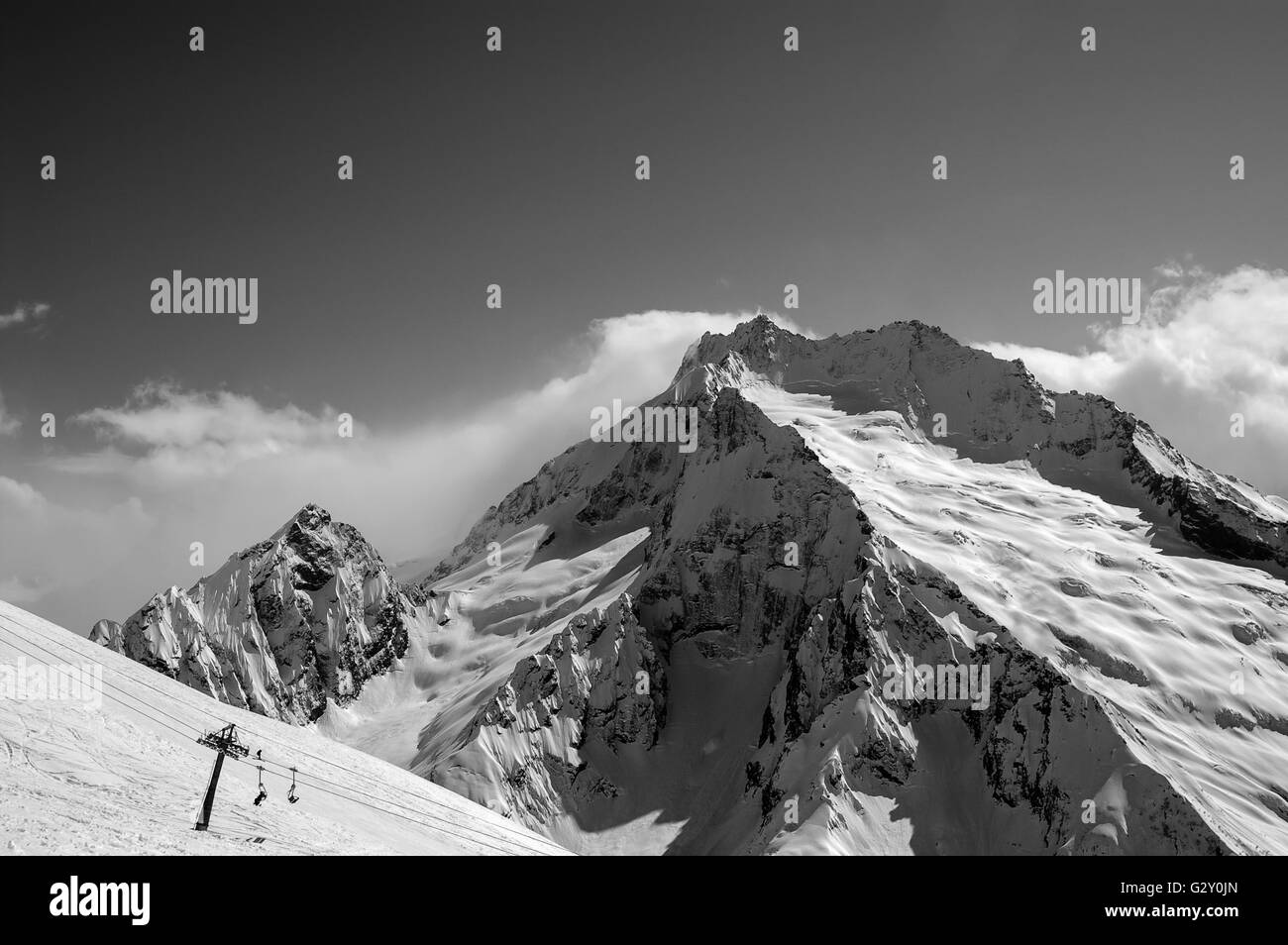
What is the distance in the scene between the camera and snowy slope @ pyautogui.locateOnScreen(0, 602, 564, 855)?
34.5 metres

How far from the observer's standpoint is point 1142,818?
166 meters

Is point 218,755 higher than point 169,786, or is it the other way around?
point 218,755

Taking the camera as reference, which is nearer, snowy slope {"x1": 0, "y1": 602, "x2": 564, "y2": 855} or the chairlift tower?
snowy slope {"x1": 0, "y1": 602, "x2": 564, "y2": 855}

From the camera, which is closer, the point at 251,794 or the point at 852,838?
the point at 251,794

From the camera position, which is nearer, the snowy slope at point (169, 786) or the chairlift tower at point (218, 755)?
the snowy slope at point (169, 786)

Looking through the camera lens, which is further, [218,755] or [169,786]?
[169,786]

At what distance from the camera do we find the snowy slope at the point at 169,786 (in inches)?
1357

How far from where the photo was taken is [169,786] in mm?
41969
